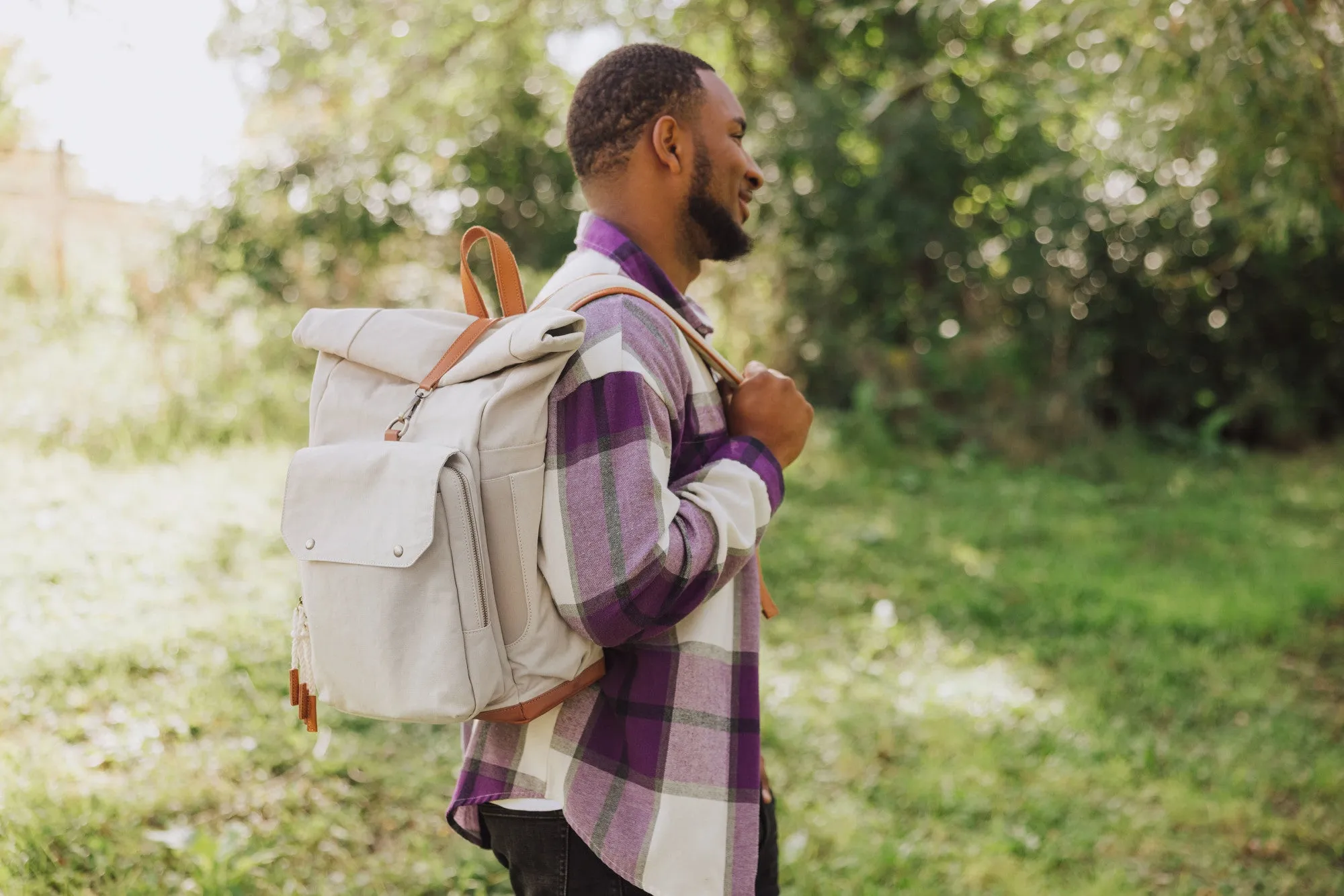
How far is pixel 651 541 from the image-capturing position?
138 cm

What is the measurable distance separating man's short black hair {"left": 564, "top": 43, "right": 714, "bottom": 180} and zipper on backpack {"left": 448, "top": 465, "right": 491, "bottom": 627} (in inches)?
25.0

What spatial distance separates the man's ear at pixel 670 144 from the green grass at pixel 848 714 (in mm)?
2082

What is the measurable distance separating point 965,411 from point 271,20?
695 centimetres

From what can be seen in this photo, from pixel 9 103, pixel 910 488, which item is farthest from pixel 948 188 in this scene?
pixel 9 103

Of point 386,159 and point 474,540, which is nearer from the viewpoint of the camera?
point 474,540

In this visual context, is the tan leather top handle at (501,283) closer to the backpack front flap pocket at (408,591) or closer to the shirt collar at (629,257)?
the shirt collar at (629,257)

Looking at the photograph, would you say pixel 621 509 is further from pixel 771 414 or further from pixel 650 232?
pixel 650 232

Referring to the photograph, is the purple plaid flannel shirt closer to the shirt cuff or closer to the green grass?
the shirt cuff

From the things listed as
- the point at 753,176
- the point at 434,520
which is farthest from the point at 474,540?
the point at 753,176

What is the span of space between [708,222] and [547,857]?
1003 millimetres

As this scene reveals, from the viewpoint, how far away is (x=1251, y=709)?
450cm

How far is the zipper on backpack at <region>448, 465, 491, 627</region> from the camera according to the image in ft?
4.49

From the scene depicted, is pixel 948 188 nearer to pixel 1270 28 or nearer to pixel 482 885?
pixel 1270 28

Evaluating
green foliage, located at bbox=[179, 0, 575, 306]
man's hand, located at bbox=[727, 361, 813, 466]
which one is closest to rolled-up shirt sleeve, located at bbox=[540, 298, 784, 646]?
man's hand, located at bbox=[727, 361, 813, 466]
